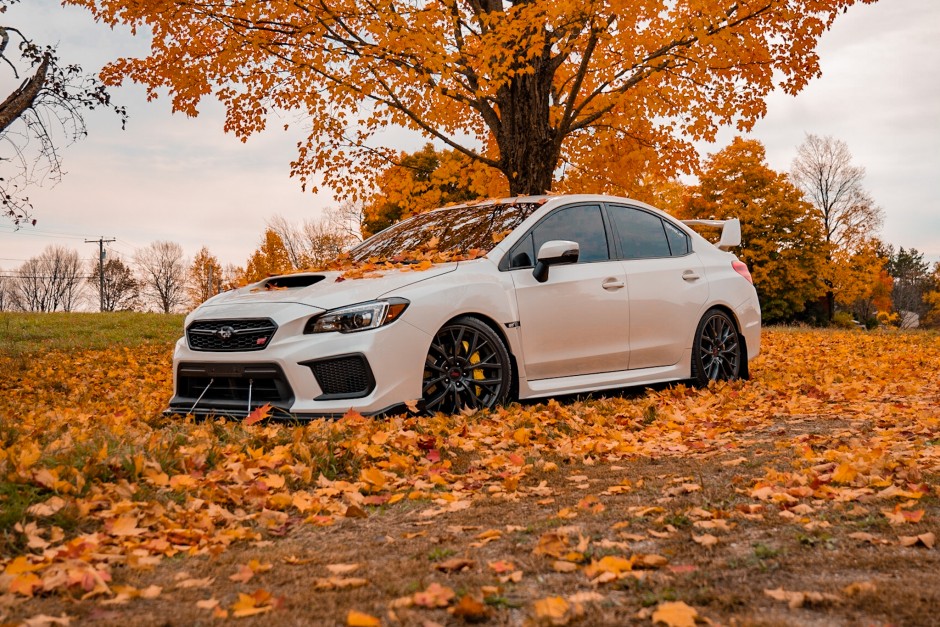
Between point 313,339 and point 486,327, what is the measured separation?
1.23m

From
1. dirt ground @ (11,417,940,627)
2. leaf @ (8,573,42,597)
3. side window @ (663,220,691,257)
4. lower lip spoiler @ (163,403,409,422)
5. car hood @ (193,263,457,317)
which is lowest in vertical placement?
dirt ground @ (11,417,940,627)

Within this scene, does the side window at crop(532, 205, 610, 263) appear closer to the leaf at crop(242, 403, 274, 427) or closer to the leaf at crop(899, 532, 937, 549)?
the leaf at crop(242, 403, 274, 427)

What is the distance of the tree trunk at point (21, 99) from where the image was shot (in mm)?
10445

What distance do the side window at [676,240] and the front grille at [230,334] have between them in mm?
3849

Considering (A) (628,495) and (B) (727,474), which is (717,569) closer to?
(A) (628,495)

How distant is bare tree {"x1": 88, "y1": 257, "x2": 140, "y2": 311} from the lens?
7050cm

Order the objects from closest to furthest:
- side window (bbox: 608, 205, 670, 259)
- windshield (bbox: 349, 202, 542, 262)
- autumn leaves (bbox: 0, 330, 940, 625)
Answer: autumn leaves (bbox: 0, 330, 940, 625)
windshield (bbox: 349, 202, 542, 262)
side window (bbox: 608, 205, 670, 259)

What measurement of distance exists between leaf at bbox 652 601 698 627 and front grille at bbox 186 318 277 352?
3.66m

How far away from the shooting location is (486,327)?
600 centimetres

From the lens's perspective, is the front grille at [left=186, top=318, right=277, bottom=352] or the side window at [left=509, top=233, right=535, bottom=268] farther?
the side window at [left=509, top=233, right=535, bottom=268]

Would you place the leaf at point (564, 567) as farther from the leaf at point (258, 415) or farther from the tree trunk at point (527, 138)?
the tree trunk at point (527, 138)

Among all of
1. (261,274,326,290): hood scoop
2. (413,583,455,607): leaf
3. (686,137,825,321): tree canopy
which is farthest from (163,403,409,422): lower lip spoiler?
(686,137,825,321): tree canopy

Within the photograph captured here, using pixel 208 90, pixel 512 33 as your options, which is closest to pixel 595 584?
pixel 512 33

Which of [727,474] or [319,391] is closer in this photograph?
[727,474]
